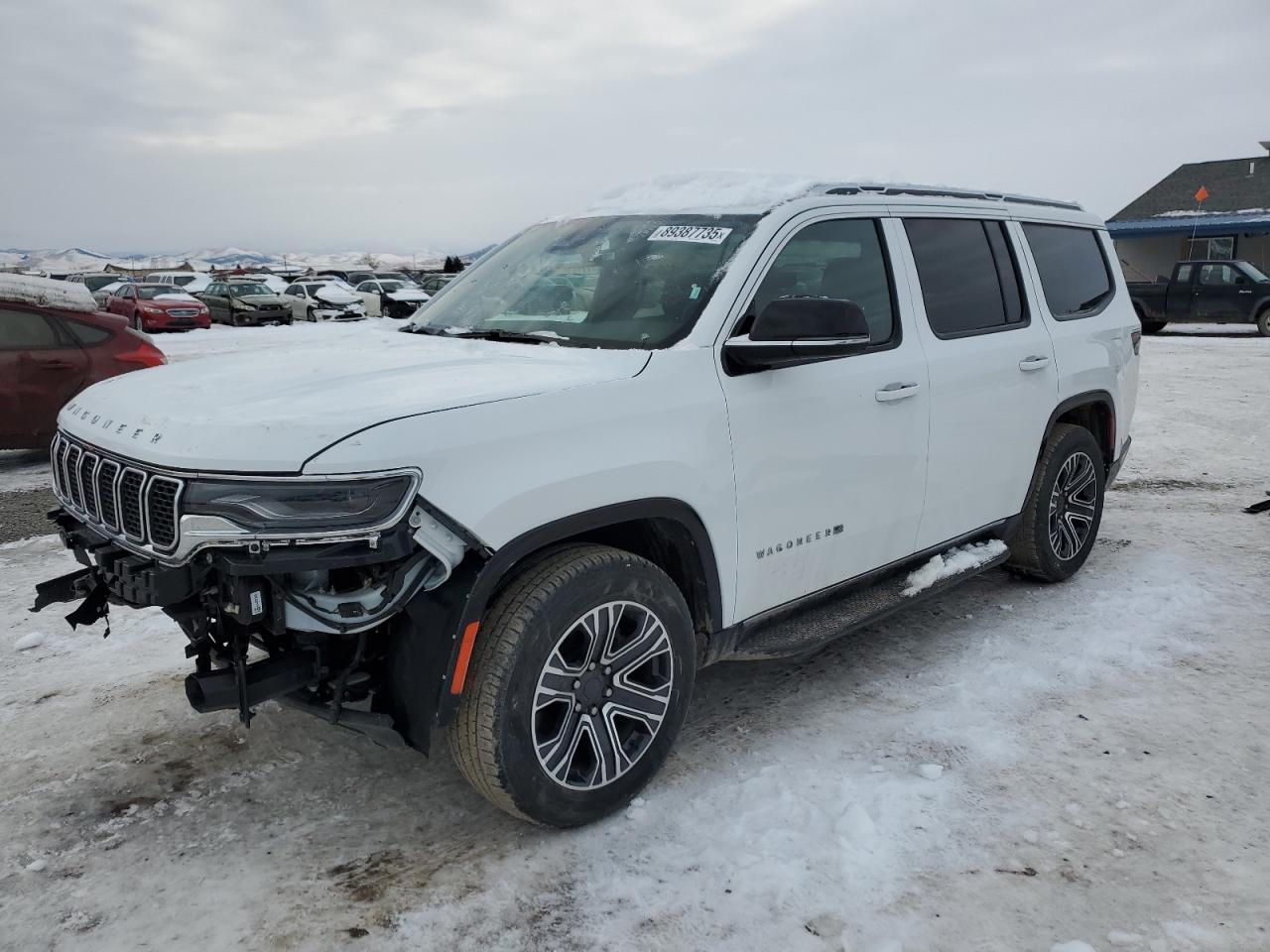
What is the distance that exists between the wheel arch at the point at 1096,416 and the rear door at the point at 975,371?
0.84 feet

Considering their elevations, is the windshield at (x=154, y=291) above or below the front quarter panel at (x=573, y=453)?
above

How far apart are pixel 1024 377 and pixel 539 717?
292 centimetres

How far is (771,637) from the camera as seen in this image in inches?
142

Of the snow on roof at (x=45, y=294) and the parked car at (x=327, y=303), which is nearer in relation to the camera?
the snow on roof at (x=45, y=294)

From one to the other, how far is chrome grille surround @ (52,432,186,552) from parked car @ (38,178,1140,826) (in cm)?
2

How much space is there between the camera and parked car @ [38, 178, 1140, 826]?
2562 mm

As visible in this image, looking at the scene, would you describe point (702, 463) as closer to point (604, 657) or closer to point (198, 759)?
point (604, 657)

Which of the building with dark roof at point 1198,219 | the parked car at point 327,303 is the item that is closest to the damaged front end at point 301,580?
the parked car at point 327,303

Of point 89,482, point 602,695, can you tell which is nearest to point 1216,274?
point 602,695

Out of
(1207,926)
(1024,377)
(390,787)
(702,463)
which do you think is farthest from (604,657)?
→ (1024,377)

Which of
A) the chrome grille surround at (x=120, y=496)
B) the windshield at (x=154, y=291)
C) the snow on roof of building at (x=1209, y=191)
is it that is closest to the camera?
the chrome grille surround at (x=120, y=496)

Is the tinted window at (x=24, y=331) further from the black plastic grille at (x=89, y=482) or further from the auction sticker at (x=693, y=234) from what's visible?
the auction sticker at (x=693, y=234)

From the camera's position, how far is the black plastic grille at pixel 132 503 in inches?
105

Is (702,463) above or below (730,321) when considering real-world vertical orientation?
below
